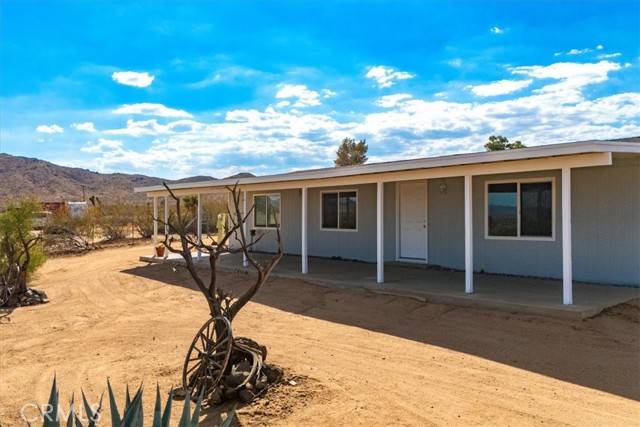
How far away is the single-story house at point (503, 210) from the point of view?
754cm

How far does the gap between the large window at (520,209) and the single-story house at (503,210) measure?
20 millimetres

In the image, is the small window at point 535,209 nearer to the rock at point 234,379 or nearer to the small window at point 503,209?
the small window at point 503,209

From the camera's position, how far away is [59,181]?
64812 millimetres

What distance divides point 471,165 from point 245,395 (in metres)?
5.45

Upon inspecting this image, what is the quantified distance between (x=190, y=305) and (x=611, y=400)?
296 inches

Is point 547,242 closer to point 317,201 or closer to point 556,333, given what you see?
point 556,333

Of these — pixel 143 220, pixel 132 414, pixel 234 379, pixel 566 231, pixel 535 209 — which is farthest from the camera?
pixel 143 220

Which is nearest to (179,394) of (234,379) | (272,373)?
(234,379)

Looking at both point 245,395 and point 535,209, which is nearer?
point 245,395

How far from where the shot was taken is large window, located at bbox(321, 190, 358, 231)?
13.7m

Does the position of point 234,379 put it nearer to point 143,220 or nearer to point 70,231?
point 70,231

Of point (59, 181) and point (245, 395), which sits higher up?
point (59, 181)

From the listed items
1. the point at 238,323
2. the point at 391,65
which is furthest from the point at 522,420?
the point at 391,65

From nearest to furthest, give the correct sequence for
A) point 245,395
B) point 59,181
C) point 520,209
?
point 245,395 < point 520,209 < point 59,181
